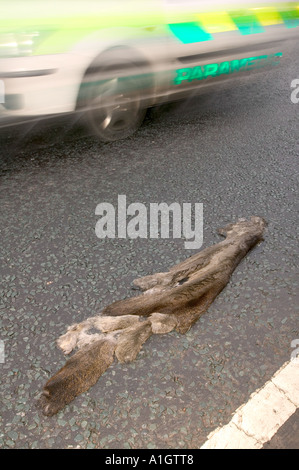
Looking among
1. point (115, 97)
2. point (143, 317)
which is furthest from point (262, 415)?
point (115, 97)

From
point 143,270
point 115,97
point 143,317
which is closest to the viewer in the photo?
point 143,317

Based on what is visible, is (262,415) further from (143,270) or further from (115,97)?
(115,97)

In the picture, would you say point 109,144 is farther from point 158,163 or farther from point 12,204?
point 12,204

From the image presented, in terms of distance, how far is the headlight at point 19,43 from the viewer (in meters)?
3.40

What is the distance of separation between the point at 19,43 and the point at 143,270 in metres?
1.97

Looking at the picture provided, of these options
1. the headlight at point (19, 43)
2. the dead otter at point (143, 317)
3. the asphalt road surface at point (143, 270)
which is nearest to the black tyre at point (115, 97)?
the asphalt road surface at point (143, 270)

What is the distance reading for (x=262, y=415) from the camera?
1.93 meters

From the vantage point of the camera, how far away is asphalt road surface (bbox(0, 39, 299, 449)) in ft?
6.30

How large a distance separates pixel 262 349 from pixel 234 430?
487 millimetres

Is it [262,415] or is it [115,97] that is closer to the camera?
[262,415]

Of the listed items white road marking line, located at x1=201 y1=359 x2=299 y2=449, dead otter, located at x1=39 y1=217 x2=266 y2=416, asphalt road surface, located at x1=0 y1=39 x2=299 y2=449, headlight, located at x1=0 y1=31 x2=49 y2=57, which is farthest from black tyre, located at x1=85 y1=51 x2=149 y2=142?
white road marking line, located at x1=201 y1=359 x2=299 y2=449

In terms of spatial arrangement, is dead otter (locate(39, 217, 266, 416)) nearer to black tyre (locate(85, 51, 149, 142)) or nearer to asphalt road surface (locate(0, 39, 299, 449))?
asphalt road surface (locate(0, 39, 299, 449))

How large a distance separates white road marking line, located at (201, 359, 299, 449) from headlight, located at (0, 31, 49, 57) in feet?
9.27

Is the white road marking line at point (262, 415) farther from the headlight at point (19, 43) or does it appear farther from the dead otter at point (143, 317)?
the headlight at point (19, 43)
